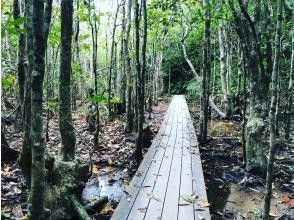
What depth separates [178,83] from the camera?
37.8 m

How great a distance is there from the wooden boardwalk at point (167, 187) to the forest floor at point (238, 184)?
0.49 meters

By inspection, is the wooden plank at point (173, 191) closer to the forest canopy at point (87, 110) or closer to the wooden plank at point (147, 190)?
the wooden plank at point (147, 190)

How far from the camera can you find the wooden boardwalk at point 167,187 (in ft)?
15.8

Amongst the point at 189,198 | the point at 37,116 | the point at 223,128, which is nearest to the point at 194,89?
the point at 223,128

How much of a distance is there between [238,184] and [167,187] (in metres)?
2.05

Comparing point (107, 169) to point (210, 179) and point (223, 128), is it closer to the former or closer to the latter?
point (210, 179)

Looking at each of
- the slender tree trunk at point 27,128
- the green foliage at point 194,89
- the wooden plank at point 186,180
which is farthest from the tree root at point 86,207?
the green foliage at point 194,89

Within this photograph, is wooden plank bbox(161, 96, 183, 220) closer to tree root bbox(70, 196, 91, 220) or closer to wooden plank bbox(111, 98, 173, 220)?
wooden plank bbox(111, 98, 173, 220)

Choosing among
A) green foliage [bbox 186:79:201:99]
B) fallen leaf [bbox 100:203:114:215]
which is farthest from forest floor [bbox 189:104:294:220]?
green foliage [bbox 186:79:201:99]

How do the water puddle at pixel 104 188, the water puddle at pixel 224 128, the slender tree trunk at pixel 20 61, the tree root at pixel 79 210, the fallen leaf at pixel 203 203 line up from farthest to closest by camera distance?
the water puddle at pixel 224 128 < the slender tree trunk at pixel 20 61 < the water puddle at pixel 104 188 < the fallen leaf at pixel 203 203 < the tree root at pixel 79 210

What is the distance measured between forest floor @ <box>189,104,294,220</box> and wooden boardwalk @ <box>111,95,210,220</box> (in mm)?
495

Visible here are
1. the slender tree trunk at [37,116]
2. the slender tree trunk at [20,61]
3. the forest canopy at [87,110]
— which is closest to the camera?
the slender tree trunk at [37,116]

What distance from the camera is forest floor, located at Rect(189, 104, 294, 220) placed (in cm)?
584

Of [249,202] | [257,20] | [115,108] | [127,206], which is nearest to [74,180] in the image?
[127,206]
